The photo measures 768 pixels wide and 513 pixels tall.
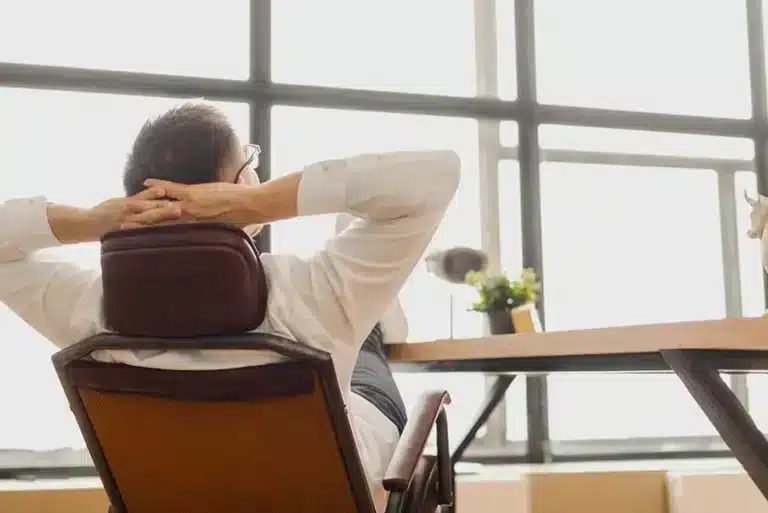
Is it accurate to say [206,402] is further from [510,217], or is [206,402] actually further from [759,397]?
[759,397]

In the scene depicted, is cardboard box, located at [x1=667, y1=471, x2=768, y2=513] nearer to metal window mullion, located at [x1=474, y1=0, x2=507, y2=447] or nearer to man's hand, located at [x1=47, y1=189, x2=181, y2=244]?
metal window mullion, located at [x1=474, y1=0, x2=507, y2=447]

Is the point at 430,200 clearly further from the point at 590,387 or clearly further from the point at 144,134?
the point at 590,387

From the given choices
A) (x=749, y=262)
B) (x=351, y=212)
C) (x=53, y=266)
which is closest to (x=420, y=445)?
(x=351, y=212)

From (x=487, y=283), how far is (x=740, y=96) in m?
2.23

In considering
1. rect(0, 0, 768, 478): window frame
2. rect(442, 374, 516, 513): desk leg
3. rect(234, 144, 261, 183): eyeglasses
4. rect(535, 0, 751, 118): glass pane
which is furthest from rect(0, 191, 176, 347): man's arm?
rect(535, 0, 751, 118): glass pane

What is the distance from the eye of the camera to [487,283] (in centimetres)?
315

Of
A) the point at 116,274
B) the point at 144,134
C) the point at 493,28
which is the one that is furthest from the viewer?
the point at 493,28

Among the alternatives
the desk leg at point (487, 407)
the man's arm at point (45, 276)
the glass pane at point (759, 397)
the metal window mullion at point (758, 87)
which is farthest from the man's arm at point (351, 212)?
the metal window mullion at point (758, 87)

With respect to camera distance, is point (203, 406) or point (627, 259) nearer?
point (203, 406)

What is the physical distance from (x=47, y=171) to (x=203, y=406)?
2507 mm

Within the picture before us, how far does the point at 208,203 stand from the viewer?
125 centimetres

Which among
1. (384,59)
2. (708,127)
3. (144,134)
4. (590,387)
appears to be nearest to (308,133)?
(384,59)

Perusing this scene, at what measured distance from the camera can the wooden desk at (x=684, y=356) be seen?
4.10 ft

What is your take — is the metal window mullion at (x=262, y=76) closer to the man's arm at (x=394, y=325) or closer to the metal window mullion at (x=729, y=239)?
the man's arm at (x=394, y=325)
